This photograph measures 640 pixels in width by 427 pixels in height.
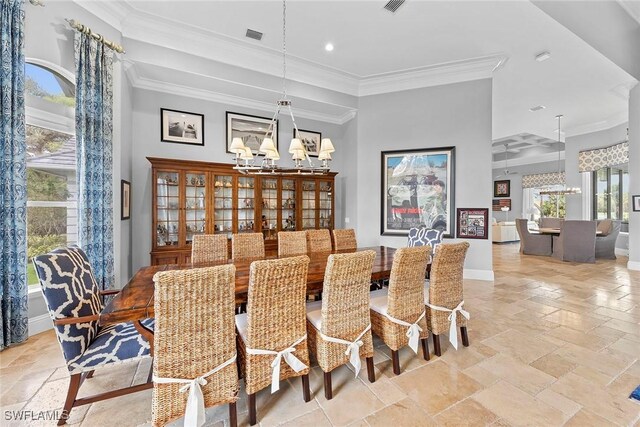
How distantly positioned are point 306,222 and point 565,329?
381cm

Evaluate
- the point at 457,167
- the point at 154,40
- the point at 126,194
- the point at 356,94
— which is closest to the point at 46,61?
the point at 154,40

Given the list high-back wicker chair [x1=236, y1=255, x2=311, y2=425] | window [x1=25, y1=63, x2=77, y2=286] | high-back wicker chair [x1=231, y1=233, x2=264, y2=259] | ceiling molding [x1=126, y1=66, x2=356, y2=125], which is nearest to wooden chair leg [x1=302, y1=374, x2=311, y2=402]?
high-back wicker chair [x1=236, y1=255, x2=311, y2=425]

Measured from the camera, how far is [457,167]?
4621 mm

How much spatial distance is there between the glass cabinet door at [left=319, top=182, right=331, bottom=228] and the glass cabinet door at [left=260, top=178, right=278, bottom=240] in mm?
911

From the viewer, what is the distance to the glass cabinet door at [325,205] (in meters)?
5.29

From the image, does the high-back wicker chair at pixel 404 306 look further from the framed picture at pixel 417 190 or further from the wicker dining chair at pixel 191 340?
the framed picture at pixel 417 190

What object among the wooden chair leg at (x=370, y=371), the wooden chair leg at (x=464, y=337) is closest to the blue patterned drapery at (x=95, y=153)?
the wooden chair leg at (x=370, y=371)

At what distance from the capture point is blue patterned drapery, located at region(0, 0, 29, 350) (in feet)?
7.28

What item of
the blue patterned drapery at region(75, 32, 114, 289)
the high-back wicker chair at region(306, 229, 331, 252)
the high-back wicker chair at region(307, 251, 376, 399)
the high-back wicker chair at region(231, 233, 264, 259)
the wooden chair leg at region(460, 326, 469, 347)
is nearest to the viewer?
the high-back wicker chair at region(307, 251, 376, 399)

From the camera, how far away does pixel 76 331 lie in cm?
158

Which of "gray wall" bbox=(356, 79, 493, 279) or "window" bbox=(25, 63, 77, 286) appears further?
"gray wall" bbox=(356, 79, 493, 279)

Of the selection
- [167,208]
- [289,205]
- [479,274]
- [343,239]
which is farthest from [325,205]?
[479,274]

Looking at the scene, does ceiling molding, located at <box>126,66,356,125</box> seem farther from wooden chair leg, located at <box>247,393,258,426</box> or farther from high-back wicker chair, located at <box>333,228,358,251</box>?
wooden chair leg, located at <box>247,393,258,426</box>
